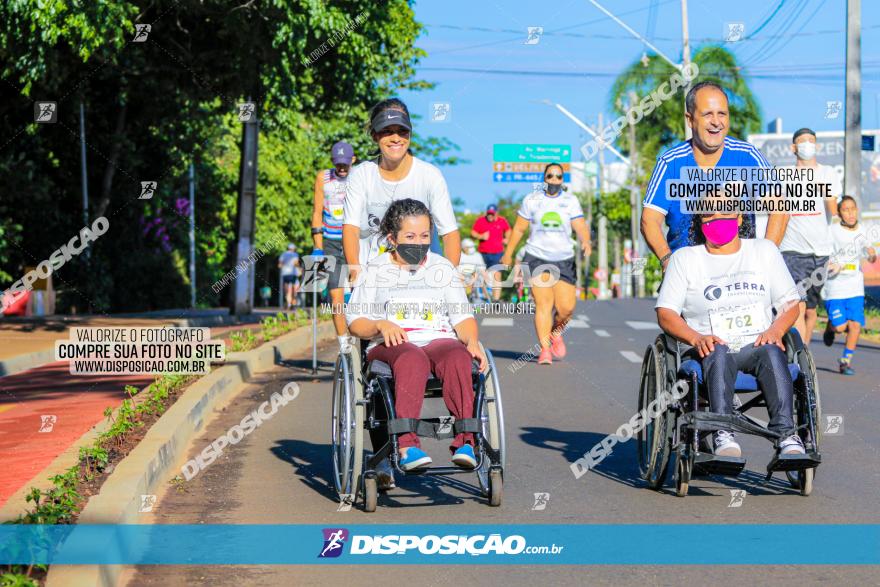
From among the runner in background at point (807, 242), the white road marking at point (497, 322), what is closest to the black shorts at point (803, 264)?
the runner in background at point (807, 242)

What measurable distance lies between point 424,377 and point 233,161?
32.6 m

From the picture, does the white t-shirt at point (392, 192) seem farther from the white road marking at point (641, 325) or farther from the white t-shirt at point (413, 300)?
the white road marking at point (641, 325)

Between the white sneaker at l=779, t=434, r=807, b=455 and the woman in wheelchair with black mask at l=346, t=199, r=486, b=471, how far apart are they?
1.45 meters

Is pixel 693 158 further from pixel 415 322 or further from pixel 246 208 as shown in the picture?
pixel 246 208

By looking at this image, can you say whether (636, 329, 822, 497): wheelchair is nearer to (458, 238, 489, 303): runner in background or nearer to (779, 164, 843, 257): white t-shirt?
(779, 164, 843, 257): white t-shirt

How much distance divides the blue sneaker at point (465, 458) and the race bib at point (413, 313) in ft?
2.40

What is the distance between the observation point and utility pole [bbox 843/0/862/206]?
19891mm

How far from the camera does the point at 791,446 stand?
6172mm

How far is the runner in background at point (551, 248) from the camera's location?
13.6 m

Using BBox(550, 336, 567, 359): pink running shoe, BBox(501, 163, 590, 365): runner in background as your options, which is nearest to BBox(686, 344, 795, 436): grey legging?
BBox(501, 163, 590, 365): runner in background

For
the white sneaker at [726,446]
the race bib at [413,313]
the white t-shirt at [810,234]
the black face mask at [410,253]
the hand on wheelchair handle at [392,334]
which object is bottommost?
the white sneaker at [726,446]

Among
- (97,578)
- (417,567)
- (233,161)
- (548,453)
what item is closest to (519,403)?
(548,453)

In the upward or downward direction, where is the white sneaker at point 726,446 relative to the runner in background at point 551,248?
downward

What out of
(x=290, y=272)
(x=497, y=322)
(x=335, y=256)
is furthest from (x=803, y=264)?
(x=290, y=272)
